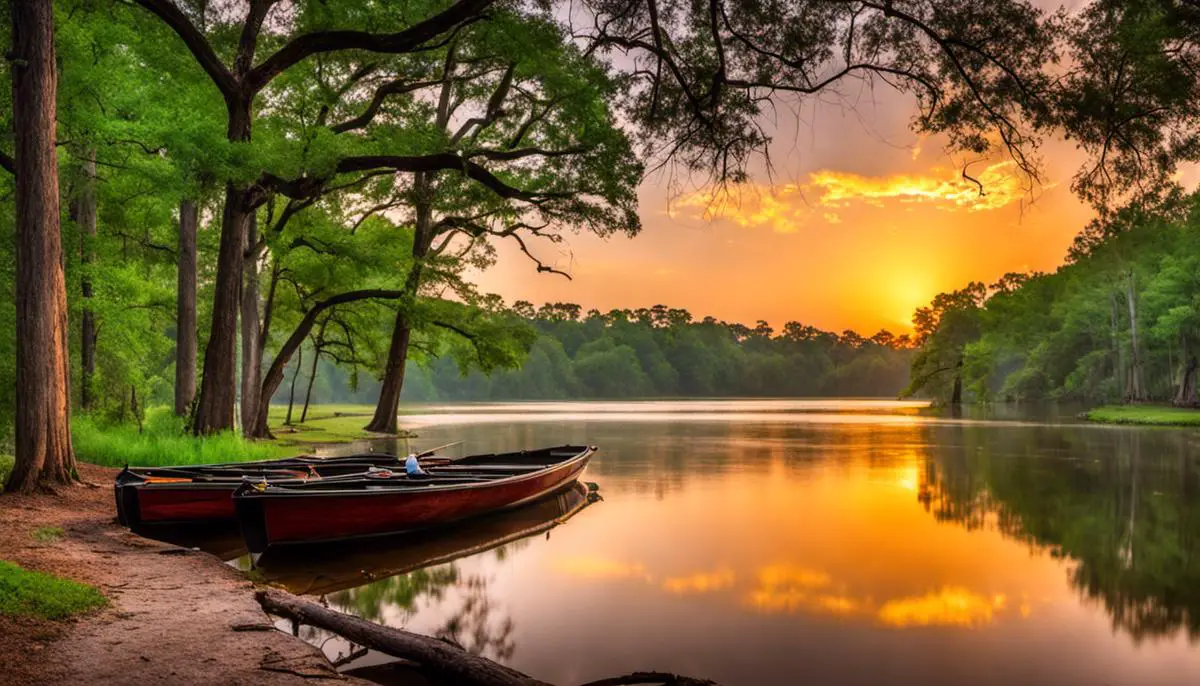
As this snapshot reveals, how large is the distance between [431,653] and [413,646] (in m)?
0.21

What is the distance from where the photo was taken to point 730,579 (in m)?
11.0

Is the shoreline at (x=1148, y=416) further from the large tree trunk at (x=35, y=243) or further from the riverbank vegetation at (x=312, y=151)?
the large tree trunk at (x=35, y=243)

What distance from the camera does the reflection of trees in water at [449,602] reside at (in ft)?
26.7

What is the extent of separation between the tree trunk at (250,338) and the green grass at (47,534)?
14728 millimetres

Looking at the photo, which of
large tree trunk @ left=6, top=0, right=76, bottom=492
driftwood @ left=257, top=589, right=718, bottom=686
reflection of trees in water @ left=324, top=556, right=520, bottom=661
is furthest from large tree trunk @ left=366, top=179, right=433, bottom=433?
driftwood @ left=257, top=589, right=718, bottom=686

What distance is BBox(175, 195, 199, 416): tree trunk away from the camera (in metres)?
20.0

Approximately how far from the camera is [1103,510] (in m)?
16.3

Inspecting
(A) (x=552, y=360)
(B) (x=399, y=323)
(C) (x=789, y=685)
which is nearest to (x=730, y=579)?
(C) (x=789, y=685)

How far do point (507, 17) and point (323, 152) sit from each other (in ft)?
18.0

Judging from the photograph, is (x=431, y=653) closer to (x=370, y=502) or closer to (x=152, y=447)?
(x=370, y=502)

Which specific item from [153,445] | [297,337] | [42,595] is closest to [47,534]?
[42,595]

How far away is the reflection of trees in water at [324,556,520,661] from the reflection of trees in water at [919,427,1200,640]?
21.4ft

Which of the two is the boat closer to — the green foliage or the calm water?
the calm water

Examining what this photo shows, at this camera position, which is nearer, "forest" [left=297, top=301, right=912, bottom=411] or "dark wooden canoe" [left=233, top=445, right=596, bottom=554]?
"dark wooden canoe" [left=233, top=445, right=596, bottom=554]
